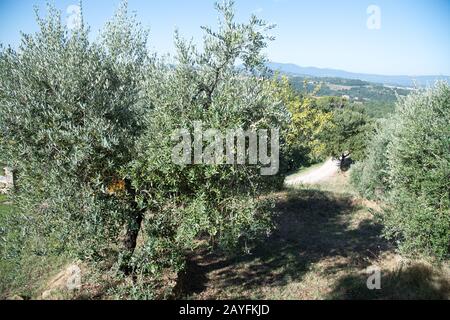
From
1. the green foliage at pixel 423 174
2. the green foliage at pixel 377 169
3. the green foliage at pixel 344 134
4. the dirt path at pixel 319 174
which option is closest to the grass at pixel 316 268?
the green foliage at pixel 423 174

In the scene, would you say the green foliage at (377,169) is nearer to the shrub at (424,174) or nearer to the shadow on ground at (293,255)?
the shadow on ground at (293,255)

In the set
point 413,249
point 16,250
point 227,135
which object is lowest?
point 413,249

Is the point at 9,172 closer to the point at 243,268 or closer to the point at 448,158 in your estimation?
the point at 243,268

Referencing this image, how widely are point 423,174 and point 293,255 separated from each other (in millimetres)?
8361

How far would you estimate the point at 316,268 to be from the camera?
18.0 m

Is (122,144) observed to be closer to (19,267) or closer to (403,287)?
(19,267)

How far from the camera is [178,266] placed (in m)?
11.9

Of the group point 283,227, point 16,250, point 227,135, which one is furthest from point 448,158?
point 16,250

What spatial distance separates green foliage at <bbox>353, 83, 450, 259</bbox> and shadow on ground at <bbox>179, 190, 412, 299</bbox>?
13.2 ft

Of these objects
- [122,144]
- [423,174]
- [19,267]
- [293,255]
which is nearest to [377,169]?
[293,255]

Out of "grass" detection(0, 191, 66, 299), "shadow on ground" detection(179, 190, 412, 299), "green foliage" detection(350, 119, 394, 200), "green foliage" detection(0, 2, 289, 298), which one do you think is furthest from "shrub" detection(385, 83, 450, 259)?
"grass" detection(0, 191, 66, 299)

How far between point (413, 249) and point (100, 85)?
14080mm

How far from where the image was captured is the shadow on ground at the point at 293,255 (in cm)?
1599
